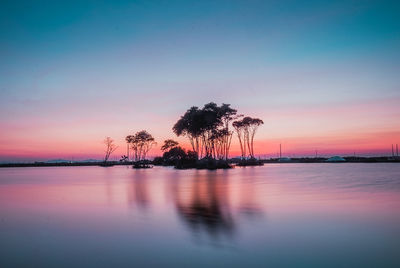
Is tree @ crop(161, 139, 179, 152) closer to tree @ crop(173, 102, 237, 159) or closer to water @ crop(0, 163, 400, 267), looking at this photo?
tree @ crop(173, 102, 237, 159)

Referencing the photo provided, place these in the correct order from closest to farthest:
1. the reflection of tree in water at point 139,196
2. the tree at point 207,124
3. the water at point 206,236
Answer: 1. the water at point 206,236
2. the reflection of tree in water at point 139,196
3. the tree at point 207,124

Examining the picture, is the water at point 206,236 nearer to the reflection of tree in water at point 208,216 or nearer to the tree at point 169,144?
the reflection of tree in water at point 208,216

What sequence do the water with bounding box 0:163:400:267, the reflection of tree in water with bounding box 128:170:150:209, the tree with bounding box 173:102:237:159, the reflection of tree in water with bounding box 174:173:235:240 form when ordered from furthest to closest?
the tree with bounding box 173:102:237:159 < the reflection of tree in water with bounding box 128:170:150:209 < the reflection of tree in water with bounding box 174:173:235:240 < the water with bounding box 0:163:400:267

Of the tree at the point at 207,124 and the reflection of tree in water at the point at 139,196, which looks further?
the tree at the point at 207,124

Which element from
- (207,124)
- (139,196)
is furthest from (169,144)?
(139,196)

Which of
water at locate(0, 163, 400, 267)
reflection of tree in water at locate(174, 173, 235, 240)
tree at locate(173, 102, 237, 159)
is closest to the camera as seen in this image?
water at locate(0, 163, 400, 267)

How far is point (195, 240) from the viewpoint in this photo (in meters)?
7.72

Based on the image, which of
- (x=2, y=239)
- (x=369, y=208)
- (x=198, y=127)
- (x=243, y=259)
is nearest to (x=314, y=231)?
(x=243, y=259)

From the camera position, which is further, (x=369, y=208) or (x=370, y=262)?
(x=369, y=208)

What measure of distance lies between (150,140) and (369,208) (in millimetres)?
82084

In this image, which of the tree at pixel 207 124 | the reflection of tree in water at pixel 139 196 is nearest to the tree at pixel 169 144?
the tree at pixel 207 124

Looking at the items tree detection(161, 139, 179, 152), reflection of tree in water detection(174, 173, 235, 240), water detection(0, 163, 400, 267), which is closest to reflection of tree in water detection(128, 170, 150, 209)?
water detection(0, 163, 400, 267)

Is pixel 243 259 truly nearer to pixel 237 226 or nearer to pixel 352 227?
pixel 237 226

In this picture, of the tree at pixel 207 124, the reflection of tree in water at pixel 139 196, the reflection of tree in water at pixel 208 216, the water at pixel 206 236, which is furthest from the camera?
the tree at pixel 207 124
